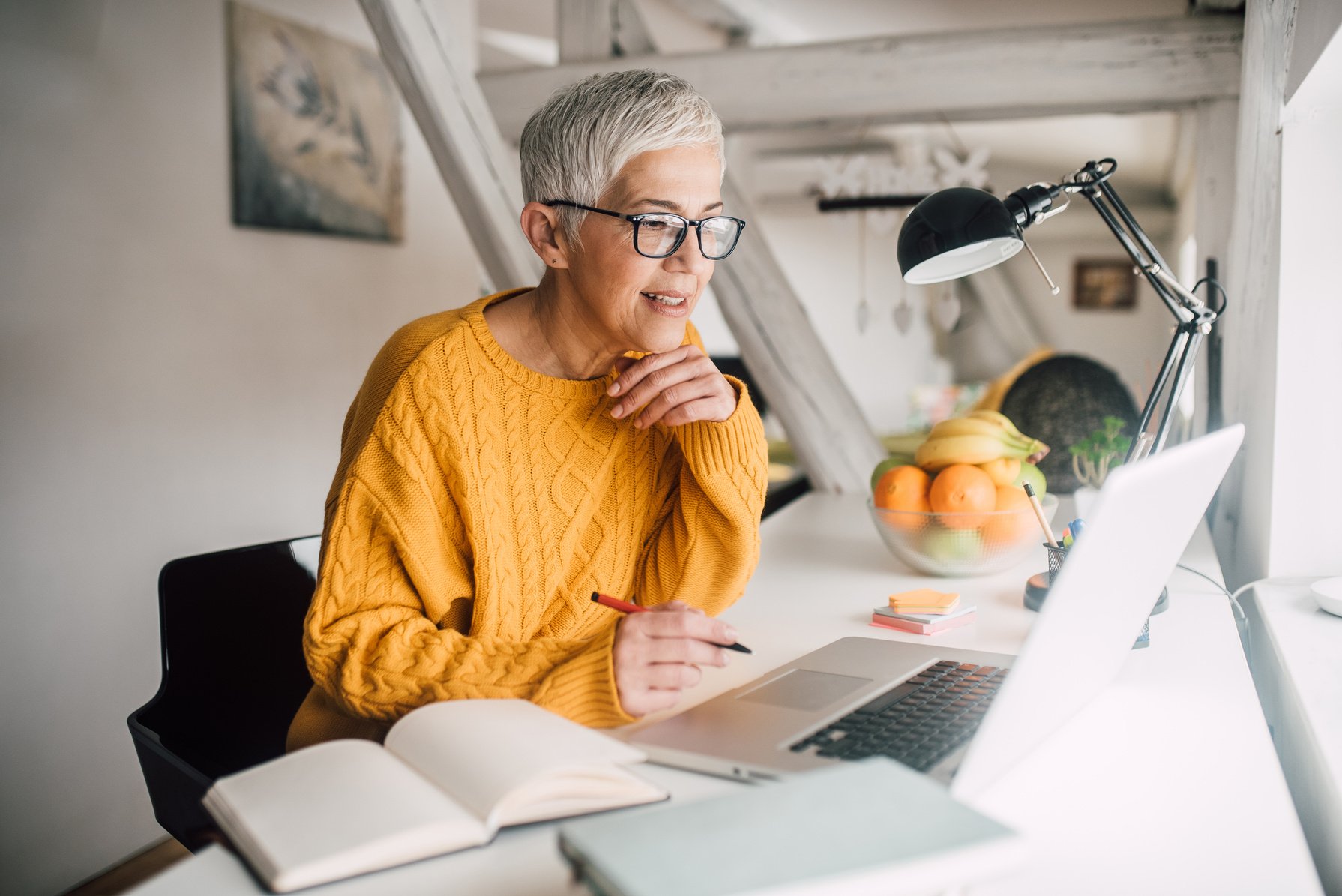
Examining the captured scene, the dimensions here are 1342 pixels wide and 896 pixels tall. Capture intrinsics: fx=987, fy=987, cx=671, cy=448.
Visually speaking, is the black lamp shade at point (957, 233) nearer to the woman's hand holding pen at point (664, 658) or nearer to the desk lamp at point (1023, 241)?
the desk lamp at point (1023, 241)

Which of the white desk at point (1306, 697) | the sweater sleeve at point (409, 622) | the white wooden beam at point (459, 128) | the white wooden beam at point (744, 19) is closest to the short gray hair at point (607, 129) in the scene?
the sweater sleeve at point (409, 622)

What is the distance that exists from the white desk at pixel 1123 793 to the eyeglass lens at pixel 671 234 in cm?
47

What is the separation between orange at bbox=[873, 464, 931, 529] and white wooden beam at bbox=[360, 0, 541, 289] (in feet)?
3.44

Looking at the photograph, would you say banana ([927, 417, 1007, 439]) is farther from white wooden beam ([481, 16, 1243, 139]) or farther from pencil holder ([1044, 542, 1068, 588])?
white wooden beam ([481, 16, 1243, 139])

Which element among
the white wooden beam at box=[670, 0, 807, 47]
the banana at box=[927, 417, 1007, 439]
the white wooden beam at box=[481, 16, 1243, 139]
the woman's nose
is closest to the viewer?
the woman's nose

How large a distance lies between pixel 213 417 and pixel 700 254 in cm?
173

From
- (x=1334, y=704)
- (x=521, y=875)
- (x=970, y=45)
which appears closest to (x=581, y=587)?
(x=521, y=875)

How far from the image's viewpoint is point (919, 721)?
871 mm

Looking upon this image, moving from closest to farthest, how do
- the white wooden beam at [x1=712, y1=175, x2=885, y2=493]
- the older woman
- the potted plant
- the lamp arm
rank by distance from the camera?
the older woman
the lamp arm
the potted plant
the white wooden beam at [x1=712, y1=175, x2=885, y2=493]

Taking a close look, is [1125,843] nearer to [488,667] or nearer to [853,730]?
[853,730]

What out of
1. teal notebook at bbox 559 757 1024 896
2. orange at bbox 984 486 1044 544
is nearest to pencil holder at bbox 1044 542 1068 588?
orange at bbox 984 486 1044 544

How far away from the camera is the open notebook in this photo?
637 mm

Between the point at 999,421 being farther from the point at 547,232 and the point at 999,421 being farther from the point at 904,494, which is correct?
the point at 547,232

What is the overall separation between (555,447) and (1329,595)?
Answer: 979 mm
